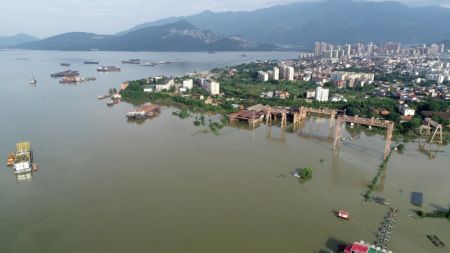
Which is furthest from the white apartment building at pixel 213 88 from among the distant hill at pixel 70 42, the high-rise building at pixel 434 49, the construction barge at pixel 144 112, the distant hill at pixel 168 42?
the distant hill at pixel 70 42

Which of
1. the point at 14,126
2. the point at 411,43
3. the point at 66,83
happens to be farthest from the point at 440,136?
the point at 411,43

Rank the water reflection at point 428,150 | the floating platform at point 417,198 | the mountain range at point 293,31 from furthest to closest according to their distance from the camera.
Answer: the mountain range at point 293,31 → the water reflection at point 428,150 → the floating platform at point 417,198

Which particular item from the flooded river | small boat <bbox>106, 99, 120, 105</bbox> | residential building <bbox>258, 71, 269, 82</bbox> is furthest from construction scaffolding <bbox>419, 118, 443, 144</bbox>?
small boat <bbox>106, 99, 120, 105</bbox>

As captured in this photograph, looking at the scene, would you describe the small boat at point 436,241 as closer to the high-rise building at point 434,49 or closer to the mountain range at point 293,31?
the high-rise building at point 434,49

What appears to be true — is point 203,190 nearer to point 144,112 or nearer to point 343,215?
point 343,215

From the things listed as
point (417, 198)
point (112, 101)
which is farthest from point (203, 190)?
point (112, 101)

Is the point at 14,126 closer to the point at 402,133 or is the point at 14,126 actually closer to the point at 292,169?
the point at 292,169
